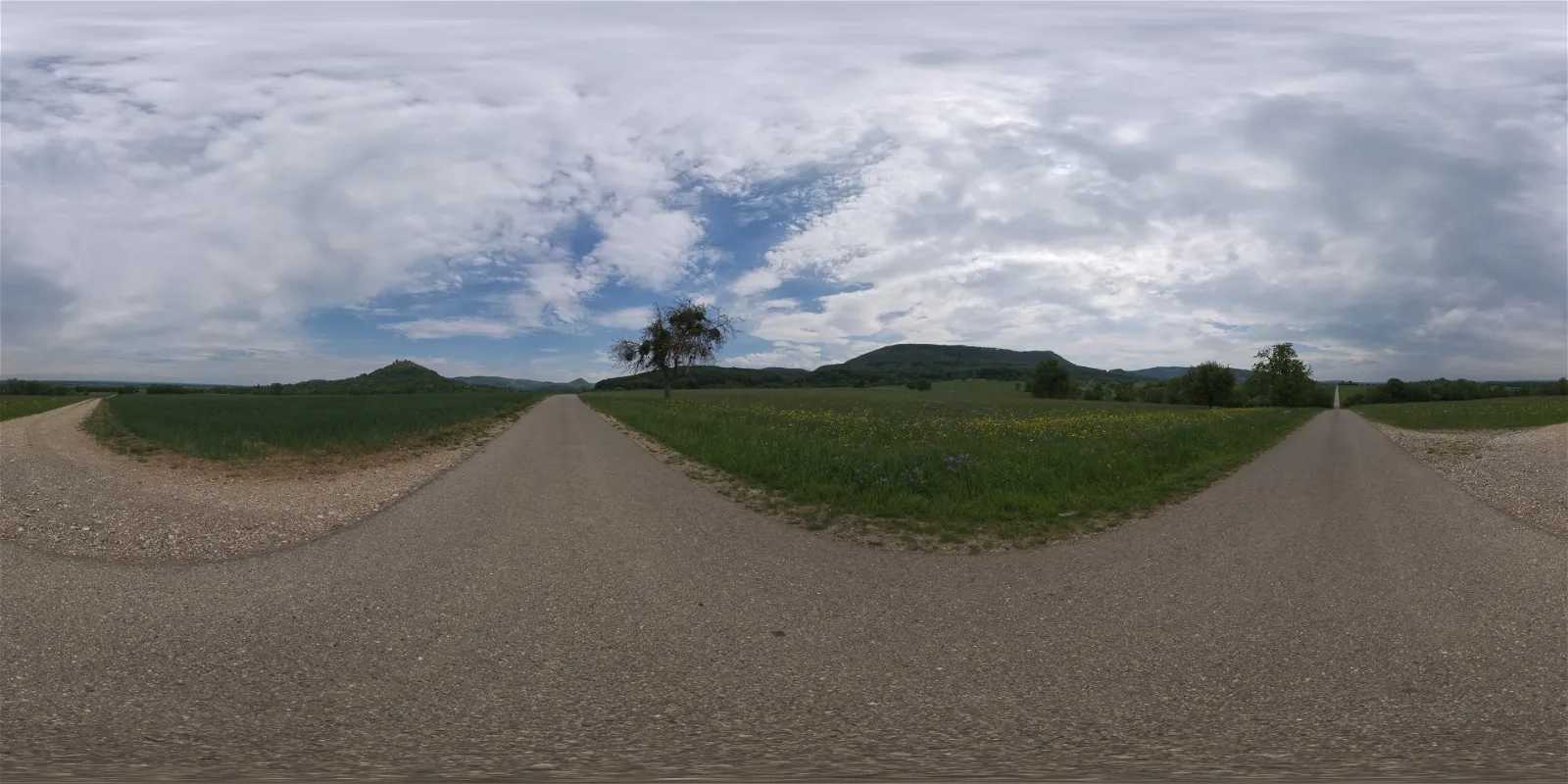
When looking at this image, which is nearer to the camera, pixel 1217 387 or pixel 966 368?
pixel 1217 387

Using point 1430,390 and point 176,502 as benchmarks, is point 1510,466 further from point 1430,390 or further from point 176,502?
point 1430,390

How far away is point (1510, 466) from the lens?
15344 mm

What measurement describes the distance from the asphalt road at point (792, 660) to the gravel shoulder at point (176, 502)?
75 centimetres

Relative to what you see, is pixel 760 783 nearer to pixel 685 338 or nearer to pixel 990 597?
pixel 990 597

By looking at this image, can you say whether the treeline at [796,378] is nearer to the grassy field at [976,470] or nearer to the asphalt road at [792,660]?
the grassy field at [976,470]

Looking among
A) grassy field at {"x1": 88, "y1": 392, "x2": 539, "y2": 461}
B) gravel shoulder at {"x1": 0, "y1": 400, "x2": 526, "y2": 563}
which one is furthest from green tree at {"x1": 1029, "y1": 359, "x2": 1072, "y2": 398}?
gravel shoulder at {"x1": 0, "y1": 400, "x2": 526, "y2": 563}

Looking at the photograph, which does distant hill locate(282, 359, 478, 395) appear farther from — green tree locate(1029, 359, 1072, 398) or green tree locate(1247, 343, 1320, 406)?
green tree locate(1247, 343, 1320, 406)

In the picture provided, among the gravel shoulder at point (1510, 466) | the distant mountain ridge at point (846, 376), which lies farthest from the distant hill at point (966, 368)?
the gravel shoulder at point (1510, 466)

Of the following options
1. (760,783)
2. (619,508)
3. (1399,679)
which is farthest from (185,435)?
(1399,679)

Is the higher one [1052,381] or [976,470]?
[1052,381]

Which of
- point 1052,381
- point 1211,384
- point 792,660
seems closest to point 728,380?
point 1052,381

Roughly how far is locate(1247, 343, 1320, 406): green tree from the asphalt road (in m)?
91.5

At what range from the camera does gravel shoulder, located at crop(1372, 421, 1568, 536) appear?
34.0ft

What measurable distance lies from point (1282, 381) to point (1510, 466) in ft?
268
